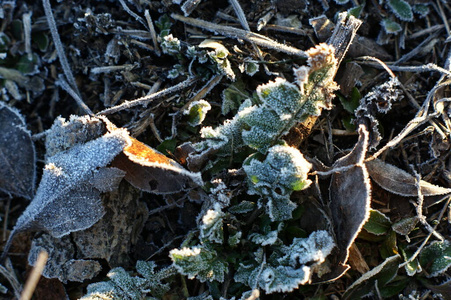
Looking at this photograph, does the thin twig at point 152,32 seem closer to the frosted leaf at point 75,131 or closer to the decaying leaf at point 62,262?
the frosted leaf at point 75,131

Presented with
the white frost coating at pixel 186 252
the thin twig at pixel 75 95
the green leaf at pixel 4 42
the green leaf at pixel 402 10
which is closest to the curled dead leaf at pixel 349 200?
the white frost coating at pixel 186 252

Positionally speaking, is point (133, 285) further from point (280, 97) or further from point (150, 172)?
point (280, 97)

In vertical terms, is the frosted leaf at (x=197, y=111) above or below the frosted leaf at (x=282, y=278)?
above

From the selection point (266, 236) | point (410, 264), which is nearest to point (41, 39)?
point (266, 236)

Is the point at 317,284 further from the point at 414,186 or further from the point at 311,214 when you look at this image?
the point at 414,186

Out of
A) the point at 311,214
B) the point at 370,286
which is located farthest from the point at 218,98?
the point at 370,286

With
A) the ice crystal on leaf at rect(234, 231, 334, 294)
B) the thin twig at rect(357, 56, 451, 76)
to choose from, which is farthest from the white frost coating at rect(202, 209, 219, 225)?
the thin twig at rect(357, 56, 451, 76)

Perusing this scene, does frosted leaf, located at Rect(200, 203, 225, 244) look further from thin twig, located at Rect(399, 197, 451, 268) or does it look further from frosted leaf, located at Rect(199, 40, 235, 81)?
thin twig, located at Rect(399, 197, 451, 268)
